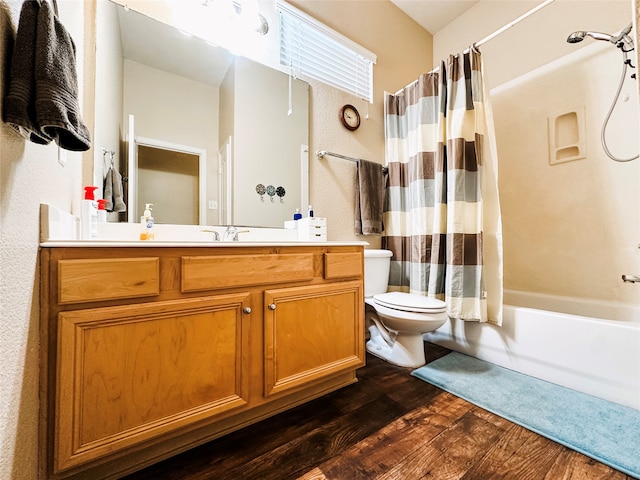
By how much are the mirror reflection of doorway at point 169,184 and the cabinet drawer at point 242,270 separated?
564mm

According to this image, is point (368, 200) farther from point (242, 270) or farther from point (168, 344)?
point (168, 344)

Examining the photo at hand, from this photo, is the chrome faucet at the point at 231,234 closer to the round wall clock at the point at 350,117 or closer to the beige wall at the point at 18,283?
the beige wall at the point at 18,283

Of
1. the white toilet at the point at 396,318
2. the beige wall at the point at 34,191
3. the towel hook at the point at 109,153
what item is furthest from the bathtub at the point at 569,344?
the towel hook at the point at 109,153

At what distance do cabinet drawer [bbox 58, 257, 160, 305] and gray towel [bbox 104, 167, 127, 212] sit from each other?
1.95ft

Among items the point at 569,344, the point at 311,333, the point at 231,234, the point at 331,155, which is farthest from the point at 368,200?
the point at 569,344

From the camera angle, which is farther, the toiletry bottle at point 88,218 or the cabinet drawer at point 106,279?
the toiletry bottle at point 88,218

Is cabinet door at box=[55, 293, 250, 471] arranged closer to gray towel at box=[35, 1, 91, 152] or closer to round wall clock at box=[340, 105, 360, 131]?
gray towel at box=[35, 1, 91, 152]

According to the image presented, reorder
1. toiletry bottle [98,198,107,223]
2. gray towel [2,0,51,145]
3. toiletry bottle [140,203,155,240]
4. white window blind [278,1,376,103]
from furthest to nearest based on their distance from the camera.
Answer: white window blind [278,1,376,103], toiletry bottle [140,203,155,240], toiletry bottle [98,198,107,223], gray towel [2,0,51,145]

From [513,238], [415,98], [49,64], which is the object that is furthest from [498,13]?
[49,64]

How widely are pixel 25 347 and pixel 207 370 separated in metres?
0.49

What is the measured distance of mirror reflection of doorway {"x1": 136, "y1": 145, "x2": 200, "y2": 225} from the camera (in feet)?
4.39

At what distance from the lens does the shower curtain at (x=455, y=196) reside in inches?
64.9

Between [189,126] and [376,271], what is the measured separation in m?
1.51

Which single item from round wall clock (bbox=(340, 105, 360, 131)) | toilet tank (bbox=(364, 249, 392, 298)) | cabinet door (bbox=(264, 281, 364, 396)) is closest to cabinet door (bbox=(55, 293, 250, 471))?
cabinet door (bbox=(264, 281, 364, 396))
